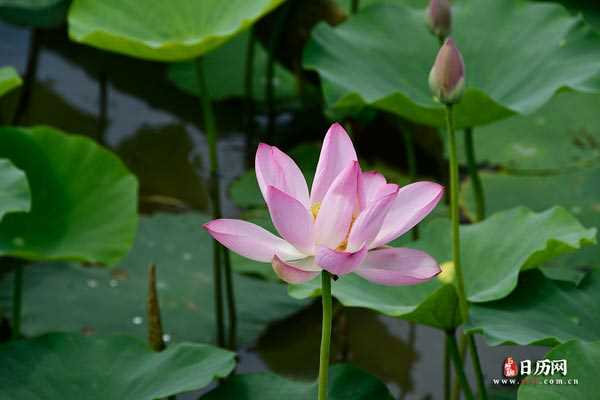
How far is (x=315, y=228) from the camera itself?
1.01 metres

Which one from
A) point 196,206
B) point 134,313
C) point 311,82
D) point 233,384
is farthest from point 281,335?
point 311,82

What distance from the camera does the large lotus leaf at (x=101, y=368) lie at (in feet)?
4.84

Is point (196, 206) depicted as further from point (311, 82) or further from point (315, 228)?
point (315, 228)

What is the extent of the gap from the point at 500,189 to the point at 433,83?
150 centimetres

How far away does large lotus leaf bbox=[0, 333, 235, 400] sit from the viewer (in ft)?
4.84

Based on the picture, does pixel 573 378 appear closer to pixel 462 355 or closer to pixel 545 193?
pixel 462 355

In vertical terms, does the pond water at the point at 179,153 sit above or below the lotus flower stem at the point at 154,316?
below

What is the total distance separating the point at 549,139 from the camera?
3008mm

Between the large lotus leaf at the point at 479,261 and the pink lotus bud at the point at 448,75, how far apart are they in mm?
300

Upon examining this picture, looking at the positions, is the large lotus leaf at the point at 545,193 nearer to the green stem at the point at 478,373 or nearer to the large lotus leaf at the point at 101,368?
the green stem at the point at 478,373

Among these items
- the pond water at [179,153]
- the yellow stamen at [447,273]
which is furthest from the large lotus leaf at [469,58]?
the pond water at [179,153]

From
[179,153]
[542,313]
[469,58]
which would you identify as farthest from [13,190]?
[179,153]

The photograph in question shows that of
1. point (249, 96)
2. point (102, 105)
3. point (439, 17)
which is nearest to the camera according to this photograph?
point (439, 17)

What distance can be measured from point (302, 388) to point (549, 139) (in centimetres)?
176
